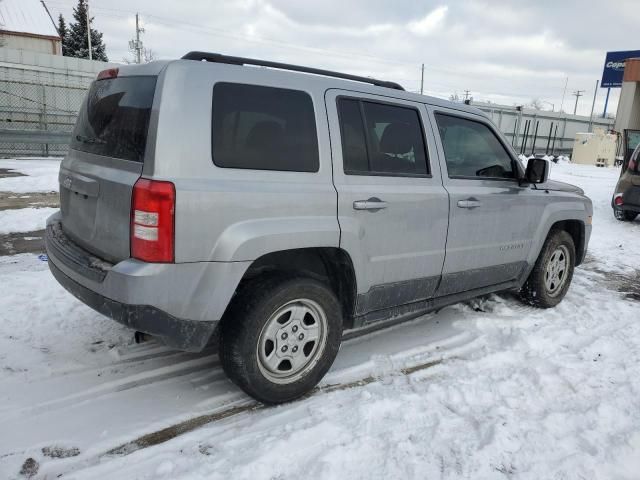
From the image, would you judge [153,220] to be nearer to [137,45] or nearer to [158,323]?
[158,323]

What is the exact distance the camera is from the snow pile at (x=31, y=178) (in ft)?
32.9

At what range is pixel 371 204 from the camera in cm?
329

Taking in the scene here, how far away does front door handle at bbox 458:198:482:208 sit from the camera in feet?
12.8

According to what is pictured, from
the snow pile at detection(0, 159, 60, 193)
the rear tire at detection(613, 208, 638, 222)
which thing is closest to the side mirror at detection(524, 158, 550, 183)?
the rear tire at detection(613, 208, 638, 222)

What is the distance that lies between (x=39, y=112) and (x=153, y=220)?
1655 cm

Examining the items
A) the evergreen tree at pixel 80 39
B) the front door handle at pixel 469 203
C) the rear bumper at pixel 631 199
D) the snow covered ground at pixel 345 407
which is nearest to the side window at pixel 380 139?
the front door handle at pixel 469 203

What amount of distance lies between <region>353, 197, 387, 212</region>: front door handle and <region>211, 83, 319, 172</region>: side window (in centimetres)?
38

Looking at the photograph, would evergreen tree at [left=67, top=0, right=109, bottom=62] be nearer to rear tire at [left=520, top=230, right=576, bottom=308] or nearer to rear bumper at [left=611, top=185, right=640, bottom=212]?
rear bumper at [left=611, top=185, right=640, bottom=212]

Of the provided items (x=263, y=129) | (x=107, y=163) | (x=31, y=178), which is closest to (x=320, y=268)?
(x=263, y=129)

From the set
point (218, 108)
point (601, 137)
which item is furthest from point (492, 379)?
point (601, 137)

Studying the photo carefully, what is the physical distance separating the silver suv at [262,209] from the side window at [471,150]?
3cm

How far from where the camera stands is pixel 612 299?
18.0 feet

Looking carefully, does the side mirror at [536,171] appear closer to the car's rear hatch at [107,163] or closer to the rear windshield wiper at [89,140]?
the car's rear hatch at [107,163]

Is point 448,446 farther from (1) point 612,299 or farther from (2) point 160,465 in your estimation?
(1) point 612,299
